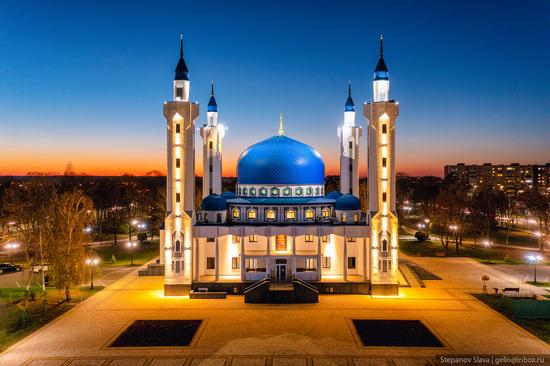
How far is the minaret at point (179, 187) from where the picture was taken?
139 feet

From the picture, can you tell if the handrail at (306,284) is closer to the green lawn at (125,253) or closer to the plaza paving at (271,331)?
the plaza paving at (271,331)

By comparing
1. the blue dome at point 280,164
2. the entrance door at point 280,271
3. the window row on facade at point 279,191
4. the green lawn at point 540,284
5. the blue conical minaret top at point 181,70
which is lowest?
the green lawn at point 540,284

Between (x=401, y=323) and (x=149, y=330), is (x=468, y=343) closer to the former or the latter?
(x=401, y=323)

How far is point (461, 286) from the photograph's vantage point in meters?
45.2

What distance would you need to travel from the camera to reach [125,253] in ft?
216

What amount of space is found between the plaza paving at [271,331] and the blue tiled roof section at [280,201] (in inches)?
439

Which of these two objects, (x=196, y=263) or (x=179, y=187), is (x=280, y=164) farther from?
(x=196, y=263)

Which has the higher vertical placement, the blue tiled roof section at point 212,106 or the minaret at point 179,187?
the blue tiled roof section at point 212,106

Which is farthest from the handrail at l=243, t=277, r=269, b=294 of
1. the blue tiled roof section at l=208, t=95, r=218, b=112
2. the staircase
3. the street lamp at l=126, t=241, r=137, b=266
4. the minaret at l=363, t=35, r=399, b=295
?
the blue tiled roof section at l=208, t=95, r=218, b=112

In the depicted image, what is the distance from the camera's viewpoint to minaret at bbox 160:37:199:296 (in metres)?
42.4

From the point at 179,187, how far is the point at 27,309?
1653cm

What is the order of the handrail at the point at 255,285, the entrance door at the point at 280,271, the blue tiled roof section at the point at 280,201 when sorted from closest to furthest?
1. the handrail at the point at 255,285
2. the entrance door at the point at 280,271
3. the blue tiled roof section at the point at 280,201

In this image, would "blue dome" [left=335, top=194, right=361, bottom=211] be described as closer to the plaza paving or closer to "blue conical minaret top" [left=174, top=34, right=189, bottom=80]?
the plaza paving

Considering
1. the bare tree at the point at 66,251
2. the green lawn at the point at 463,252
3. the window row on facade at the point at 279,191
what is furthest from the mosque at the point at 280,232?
the green lawn at the point at 463,252
